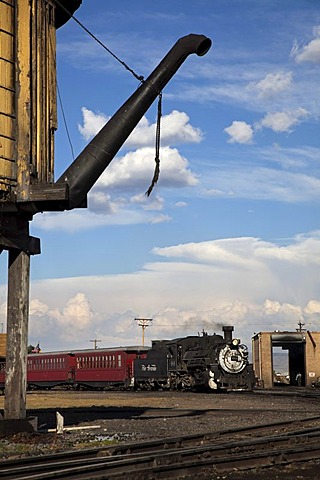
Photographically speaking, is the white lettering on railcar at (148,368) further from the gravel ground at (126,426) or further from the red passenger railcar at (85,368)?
the gravel ground at (126,426)

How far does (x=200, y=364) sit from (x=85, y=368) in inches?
545

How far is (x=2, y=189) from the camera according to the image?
12.4 meters

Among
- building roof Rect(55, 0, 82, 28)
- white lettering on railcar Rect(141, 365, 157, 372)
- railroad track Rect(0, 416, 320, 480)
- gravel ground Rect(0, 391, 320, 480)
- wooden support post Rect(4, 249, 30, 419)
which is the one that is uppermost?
building roof Rect(55, 0, 82, 28)

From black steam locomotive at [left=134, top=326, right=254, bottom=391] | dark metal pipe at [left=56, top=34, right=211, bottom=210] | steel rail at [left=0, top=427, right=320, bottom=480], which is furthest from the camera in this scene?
black steam locomotive at [left=134, top=326, right=254, bottom=391]

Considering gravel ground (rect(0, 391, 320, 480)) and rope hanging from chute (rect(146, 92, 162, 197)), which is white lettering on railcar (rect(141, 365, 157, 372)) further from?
rope hanging from chute (rect(146, 92, 162, 197))

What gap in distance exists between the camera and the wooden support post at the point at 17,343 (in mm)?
12766

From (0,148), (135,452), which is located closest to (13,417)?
(135,452)

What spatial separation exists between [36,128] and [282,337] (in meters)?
41.9

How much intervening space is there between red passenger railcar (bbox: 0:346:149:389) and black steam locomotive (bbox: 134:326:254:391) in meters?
3.66

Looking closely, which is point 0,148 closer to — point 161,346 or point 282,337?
point 161,346

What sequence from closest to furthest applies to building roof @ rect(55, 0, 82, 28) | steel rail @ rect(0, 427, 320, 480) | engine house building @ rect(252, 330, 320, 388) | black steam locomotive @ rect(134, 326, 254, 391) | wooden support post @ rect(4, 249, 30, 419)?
1. steel rail @ rect(0, 427, 320, 480)
2. wooden support post @ rect(4, 249, 30, 419)
3. building roof @ rect(55, 0, 82, 28)
4. black steam locomotive @ rect(134, 326, 254, 391)
5. engine house building @ rect(252, 330, 320, 388)

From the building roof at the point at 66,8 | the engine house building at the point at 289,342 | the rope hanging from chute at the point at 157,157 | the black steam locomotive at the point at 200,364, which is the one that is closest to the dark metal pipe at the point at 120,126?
the rope hanging from chute at the point at 157,157

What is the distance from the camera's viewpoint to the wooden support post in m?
12.8

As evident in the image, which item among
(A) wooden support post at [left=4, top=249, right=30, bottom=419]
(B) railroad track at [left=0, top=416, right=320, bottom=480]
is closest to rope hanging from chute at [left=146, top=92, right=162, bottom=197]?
(A) wooden support post at [left=4, top=249, right=30, bottom=419]
